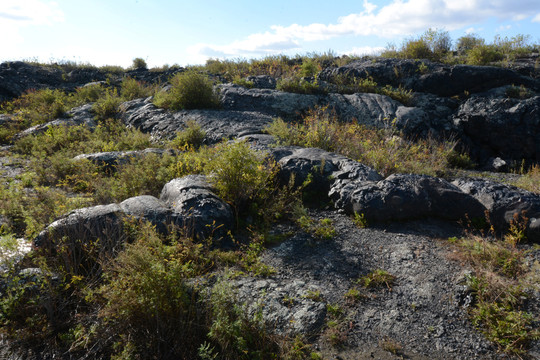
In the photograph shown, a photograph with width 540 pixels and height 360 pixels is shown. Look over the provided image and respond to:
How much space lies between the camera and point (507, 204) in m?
5.05

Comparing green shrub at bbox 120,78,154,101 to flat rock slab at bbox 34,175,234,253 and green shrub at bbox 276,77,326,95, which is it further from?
flat rock slab at bbox 34,175,234,253

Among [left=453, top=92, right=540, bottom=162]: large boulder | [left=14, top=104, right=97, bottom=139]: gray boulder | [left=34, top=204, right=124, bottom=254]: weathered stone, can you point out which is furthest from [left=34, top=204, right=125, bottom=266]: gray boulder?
[left=453, top=92, right=540, bottom=162]: large boulder

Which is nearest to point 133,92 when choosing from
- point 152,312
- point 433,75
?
point 433,75

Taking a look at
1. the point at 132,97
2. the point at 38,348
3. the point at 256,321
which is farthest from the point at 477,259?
the point at 132,97

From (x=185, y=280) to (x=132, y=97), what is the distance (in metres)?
13.2

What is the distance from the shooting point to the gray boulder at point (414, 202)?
538 centimetres

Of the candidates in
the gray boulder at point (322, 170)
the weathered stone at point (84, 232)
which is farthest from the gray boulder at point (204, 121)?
the weathered stone at point (84, 232)

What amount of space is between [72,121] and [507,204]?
13141 mm

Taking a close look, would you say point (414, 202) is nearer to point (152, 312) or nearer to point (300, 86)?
point (152, 312)

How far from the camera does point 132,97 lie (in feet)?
49.1

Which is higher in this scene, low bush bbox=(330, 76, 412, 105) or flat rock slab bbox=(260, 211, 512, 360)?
low bush bbox=(330, 76, 412, 105)

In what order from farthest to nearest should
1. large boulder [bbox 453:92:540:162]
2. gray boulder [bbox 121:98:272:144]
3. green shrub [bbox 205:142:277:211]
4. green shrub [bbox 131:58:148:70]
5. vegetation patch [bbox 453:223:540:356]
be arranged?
green shrub [bbox 131:58:148:70] → large boulder [bbox 453:92:540:162] → gray boulder [bbox 121:98:272:144] → green shrub [bbox 205:142:277:211] → vegetation patch [bbox 453:223:540:356]

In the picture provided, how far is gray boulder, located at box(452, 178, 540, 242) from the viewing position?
4.75 metres

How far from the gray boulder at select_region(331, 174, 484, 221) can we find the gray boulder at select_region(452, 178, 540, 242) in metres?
0.18
